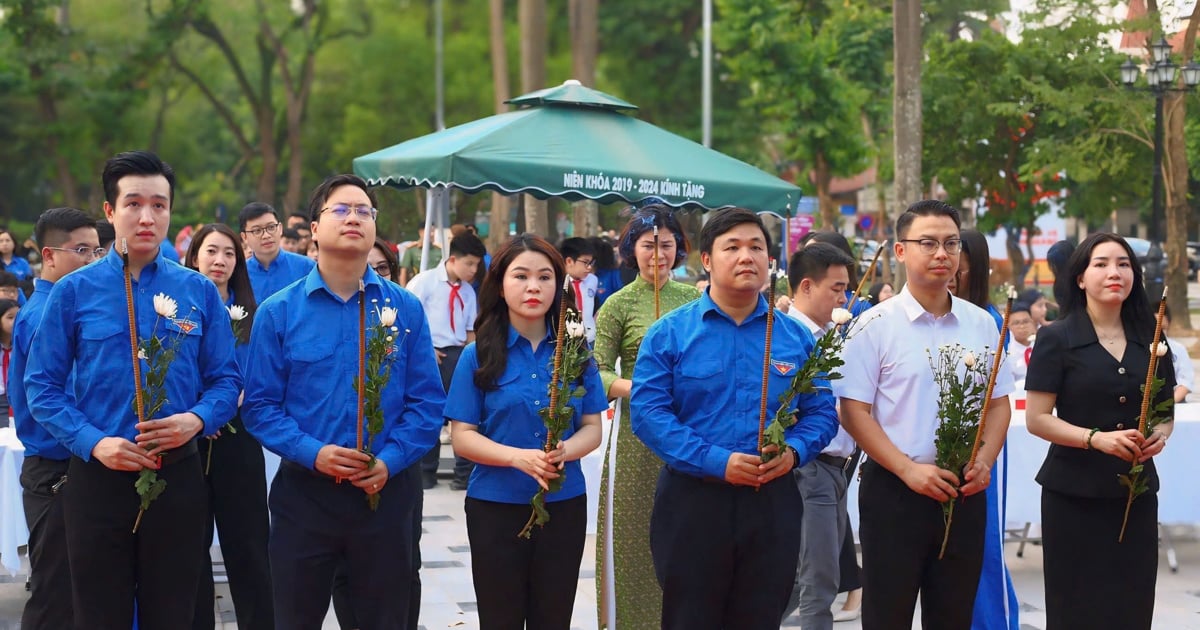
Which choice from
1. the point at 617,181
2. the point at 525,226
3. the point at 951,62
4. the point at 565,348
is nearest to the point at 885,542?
the point at 565,348

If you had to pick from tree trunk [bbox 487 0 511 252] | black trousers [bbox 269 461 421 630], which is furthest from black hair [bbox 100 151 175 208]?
tree trunk [bbox 487 0 511 252]

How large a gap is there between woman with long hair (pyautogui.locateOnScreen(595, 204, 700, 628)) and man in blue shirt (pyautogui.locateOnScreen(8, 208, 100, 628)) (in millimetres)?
1989

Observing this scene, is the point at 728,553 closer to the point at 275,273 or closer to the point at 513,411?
the point at 513,411

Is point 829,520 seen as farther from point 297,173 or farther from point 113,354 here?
point 297,173

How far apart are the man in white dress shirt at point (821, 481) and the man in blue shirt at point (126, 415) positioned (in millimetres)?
2536

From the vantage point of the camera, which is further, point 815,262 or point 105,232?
point 105,232

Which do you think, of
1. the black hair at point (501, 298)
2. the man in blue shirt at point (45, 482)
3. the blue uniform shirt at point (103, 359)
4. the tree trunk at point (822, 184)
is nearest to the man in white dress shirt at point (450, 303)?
the man in blue shirt at point (45, 482)

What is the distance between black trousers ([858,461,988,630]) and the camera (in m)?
4.52

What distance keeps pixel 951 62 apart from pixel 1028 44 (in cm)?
286

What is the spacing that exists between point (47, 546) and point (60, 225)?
1270 millimetres

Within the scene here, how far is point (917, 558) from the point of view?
4531mm

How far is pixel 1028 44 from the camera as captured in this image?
1014 inches

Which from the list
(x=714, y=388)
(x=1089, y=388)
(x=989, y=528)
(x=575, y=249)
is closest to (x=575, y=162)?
(x=575, y=249)

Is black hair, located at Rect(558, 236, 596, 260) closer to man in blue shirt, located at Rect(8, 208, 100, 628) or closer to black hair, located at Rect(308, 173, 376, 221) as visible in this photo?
man in blue shirt, located at Rect(8, 208, 100, 628)
